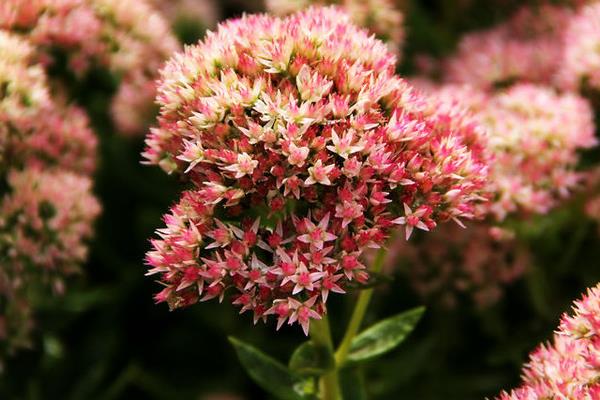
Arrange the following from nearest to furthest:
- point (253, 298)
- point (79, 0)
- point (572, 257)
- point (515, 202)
Answer: point (253, 298) < point (515, 202) < point (79, 0) < point (572, 257)

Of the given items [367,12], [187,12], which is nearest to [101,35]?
[367,12]

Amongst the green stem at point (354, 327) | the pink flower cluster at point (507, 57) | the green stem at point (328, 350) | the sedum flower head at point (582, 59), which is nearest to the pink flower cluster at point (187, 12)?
the pink flower cluster at point (507, 57)

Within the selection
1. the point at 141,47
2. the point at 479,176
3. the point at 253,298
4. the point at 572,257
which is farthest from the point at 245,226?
the point at 572,257

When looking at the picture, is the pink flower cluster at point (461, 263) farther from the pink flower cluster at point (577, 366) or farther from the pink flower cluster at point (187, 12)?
the pink flower cluster at point (187, 12)

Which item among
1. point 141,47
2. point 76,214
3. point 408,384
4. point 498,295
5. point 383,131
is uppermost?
point 141,47

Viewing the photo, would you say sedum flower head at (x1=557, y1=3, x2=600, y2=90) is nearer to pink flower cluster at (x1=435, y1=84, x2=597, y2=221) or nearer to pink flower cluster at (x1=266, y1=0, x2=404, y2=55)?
pink flower cluster at (x1=435, y1=84, x2=597, y2=221)

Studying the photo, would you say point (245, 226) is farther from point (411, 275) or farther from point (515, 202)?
point (411, 275)

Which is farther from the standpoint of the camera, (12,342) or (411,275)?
(411,275)

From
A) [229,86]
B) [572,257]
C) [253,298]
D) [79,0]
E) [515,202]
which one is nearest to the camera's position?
[253,298]
